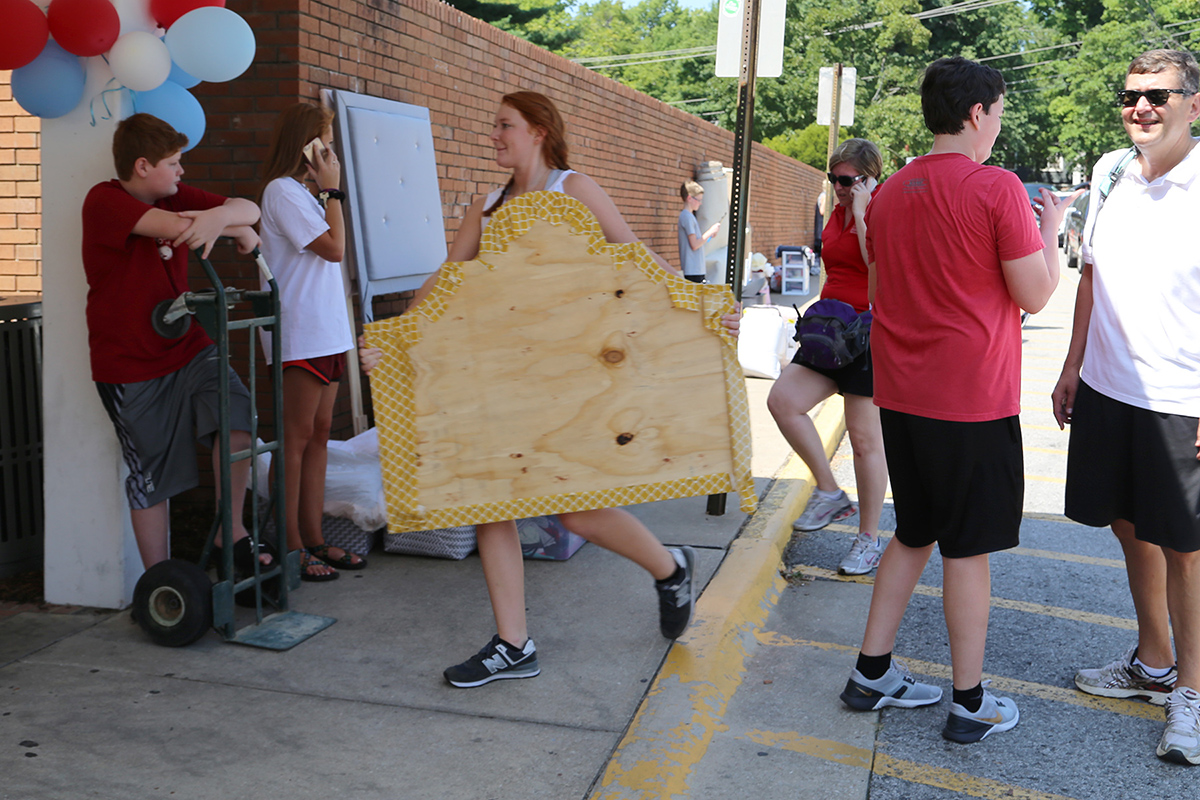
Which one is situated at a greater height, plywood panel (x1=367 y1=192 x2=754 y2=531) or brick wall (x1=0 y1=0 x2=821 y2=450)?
brick wall (x1=0 y1=0 x2=821 y2=450)

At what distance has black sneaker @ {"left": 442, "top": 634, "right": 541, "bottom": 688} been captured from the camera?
354 cm

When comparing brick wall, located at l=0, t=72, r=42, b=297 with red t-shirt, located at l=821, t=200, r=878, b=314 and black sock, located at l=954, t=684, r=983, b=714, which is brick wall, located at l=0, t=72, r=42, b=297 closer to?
red t-shirt, located at l=821, t=200, r=878, b=314

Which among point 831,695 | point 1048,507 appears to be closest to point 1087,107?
point 1048,507

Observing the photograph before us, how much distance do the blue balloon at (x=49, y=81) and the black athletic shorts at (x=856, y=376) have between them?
125 inches

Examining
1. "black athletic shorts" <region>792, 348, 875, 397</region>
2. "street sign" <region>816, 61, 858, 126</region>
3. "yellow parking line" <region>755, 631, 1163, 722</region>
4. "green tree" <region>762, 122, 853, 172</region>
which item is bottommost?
"yellow parking line" <region>755, 631, 1163, 722</region>

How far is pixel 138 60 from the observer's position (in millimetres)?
3877

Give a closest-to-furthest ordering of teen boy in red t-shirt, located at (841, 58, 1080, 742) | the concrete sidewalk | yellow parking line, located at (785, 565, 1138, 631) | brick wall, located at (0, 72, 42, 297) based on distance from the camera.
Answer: the concrete sidewalk < teen boy in red t-shirt, located at (841, 58, 1080, 742) < yellow parking line, located at (785, 565, 1138, 631) < brick wall, located at (0, 72, 42, 297)

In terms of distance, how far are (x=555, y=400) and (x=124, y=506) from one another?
1.92 metres

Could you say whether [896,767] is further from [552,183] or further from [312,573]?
[312,573]

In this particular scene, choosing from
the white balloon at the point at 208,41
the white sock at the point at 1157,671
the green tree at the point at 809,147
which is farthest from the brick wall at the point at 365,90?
the green tree at the point at 809,147

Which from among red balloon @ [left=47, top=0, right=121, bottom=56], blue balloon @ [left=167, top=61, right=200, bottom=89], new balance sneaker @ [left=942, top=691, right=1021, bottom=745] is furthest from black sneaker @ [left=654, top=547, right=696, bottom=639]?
red balloon @ [left=47, top=0, right=121, bottom=56]

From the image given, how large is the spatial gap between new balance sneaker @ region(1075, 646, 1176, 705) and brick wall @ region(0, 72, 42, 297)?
5.63m

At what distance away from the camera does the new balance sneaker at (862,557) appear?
Result: 494 centimetres

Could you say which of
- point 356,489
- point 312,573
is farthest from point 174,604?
point 356,489
